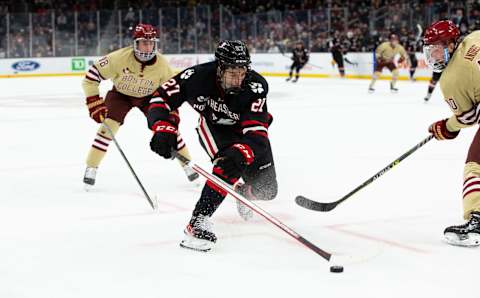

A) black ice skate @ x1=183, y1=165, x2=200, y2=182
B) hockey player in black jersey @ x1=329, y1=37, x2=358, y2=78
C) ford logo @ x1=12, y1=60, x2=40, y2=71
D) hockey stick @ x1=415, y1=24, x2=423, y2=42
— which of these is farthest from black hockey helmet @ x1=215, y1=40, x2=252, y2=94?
ford logo @ x1=12, y1=60, x2=40, y2=71

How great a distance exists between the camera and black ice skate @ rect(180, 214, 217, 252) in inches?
137

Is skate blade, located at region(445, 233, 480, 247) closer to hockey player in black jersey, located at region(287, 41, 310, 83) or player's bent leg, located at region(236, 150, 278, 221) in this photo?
player's bent leg, located at region(236, 150, 278, 221)

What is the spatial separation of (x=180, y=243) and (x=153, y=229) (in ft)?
1.39

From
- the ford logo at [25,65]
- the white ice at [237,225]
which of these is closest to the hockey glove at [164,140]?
the white ice at [237,225]

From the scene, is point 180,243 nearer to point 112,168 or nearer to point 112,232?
point 112,232

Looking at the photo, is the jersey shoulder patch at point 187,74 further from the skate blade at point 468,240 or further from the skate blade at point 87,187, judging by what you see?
the skate blade at point 87,187

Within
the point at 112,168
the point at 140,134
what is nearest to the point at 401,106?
the point at 140,134

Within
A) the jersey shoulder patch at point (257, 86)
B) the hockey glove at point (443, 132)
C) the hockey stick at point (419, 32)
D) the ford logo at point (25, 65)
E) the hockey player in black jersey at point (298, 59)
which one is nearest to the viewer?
the jersey shoulder patch at point (257, 86)

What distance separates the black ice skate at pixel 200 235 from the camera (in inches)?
137

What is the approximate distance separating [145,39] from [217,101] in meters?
1.56

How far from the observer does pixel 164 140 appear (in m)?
3.45

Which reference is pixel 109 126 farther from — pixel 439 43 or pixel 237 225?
pixel 439 43

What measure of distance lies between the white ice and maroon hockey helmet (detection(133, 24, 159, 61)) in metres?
0.93

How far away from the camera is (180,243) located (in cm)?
365
